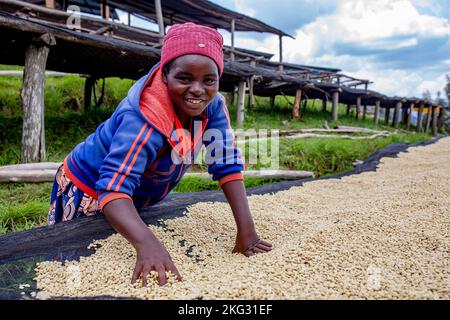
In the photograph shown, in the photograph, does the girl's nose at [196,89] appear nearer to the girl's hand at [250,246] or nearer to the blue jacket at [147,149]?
the blue jacket at [147,149]

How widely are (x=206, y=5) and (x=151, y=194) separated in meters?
9.93

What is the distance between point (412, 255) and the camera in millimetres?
1429

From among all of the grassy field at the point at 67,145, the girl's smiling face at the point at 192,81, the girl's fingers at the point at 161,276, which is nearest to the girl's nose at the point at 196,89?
the girl's smiling face at the point at 192,81

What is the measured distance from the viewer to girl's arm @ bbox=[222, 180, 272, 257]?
4.99 ft

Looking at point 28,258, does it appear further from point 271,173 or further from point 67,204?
point 271,173

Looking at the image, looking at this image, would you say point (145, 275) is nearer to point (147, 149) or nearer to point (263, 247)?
point (147, 149)

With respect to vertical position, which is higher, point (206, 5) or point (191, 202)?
point (206, 5)

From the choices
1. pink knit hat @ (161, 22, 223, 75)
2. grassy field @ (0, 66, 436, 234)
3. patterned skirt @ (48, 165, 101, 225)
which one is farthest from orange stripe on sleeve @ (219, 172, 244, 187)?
grassy field @ (0, 66, 436, 234)

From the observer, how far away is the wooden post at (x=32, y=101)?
Answer: 170 inches

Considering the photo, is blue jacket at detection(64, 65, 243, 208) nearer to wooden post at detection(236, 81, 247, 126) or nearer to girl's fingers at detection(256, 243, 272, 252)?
girl's fingers at detection(256, 243, 272, 252)

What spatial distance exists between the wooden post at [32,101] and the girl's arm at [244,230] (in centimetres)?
362
